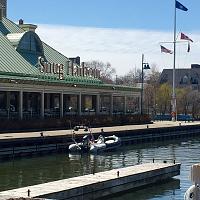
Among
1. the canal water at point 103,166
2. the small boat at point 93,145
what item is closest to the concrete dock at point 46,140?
the canal water at point 103,166

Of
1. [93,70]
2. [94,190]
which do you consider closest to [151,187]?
[94,190]

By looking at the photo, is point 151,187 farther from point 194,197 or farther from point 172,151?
point 172,151

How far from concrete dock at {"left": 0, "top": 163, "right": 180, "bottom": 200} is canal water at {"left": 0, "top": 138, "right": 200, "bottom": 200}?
0.46 meters

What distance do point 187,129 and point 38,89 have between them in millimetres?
28426

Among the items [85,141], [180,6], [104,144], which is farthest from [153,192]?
[180,6]

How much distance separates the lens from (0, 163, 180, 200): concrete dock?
24328 millimetres

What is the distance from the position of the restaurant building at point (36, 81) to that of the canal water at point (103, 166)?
39.6 feet

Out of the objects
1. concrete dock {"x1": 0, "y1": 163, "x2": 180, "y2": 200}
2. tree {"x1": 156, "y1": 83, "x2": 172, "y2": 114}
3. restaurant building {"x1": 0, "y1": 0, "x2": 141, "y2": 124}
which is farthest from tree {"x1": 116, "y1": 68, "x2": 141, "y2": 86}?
concrete dock {"x1": 0, "y1": 163, "x2": 180, "y2": 200}

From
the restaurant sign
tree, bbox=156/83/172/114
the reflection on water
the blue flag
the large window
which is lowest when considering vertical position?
the reflection on water

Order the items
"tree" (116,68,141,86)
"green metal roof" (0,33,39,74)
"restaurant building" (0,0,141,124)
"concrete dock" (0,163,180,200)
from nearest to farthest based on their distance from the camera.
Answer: "concrete dock" (0,163,180,200), "restaurant building" (0,0,141,124), "green metal roof" (0,33,39,74), "tree" (116,68,141,86)

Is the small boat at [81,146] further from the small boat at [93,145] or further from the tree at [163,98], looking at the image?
the tree at [163,98]

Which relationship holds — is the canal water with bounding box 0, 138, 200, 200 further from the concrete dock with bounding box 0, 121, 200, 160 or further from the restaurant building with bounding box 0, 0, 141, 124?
the restaurant building with bounding box 0, 0, 141, 124

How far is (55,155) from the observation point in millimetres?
49719

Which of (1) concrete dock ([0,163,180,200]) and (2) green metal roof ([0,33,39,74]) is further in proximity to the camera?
(2) green metal roof ([0,33,39,74])
